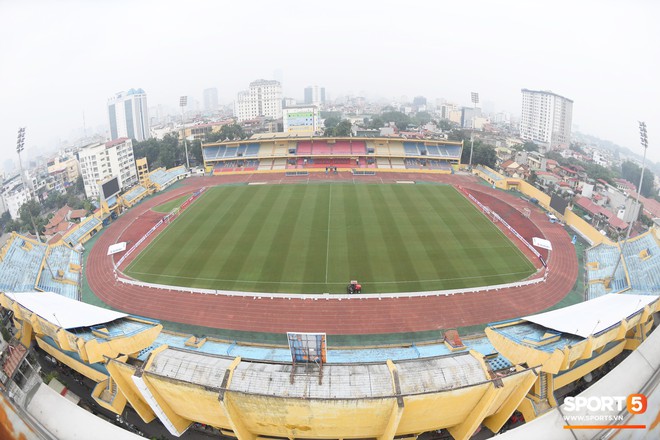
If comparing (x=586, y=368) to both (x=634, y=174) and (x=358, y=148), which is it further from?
(x=634, y=174)

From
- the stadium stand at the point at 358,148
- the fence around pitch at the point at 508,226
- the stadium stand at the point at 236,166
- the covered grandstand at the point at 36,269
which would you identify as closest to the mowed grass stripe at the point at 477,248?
the fence around pitch at the point at 508,226

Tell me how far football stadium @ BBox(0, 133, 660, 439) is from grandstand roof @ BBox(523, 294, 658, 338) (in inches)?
5.2

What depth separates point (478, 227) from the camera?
A: 24.6m

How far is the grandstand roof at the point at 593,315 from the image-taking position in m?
10.4

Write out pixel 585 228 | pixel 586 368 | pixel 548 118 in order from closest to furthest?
pixel 586 368
pixel 585 228
pixel 548 118

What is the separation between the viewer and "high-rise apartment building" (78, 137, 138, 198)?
4142 cm

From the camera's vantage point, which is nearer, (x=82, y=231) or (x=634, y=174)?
(x=82, y=231)

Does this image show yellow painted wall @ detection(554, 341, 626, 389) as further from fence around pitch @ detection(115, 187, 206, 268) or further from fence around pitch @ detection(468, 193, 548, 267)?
fence around pitch @ detection(115, 187, 206, 268)

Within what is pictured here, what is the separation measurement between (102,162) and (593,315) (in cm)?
5008

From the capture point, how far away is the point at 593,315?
37.9ft

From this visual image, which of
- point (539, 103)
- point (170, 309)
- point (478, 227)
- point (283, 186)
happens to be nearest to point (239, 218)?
point (283, 186)

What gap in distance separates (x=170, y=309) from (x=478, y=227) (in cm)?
2115

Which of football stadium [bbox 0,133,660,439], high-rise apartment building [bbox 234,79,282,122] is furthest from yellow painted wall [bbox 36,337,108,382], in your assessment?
high-rise apartment building [bbox 234,79,282,122]

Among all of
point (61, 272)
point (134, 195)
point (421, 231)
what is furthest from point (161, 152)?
point (421, 231)
